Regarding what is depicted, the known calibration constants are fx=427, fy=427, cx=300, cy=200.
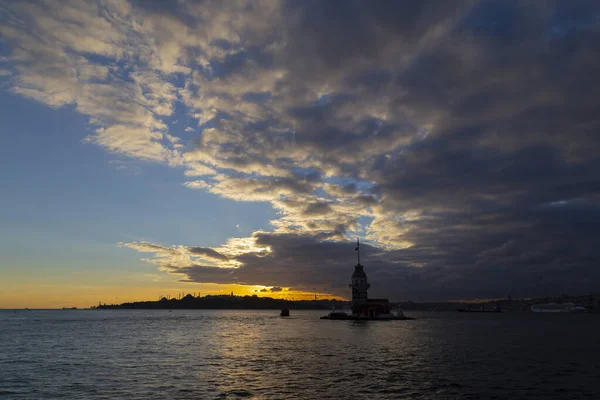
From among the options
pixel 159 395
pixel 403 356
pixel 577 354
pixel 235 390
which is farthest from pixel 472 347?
pixel 159 395

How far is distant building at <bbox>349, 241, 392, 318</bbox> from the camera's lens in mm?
182750

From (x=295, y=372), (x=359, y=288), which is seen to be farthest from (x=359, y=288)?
(x=295, y=372)

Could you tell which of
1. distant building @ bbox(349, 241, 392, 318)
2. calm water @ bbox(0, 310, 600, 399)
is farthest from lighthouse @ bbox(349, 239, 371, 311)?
calm water @ bbox(0, 310, 600, 399)

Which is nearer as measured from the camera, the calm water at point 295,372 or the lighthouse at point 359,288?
the calm water at point 295,372

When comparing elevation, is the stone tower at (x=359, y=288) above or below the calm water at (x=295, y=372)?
above

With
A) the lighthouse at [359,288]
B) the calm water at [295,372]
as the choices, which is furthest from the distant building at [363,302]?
the calm water at [295,372]

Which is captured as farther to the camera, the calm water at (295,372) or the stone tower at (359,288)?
the stone tower at (359,288)

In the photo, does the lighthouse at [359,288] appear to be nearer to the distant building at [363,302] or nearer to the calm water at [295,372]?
the distant building at [363,302]

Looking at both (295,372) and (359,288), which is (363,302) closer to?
(359,288)

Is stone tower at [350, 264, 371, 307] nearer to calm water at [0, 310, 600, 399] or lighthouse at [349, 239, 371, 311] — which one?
lighthouse at [349, 239, 371, 311]

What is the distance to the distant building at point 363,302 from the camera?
18275 cm

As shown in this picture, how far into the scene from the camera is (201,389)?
39625 mm

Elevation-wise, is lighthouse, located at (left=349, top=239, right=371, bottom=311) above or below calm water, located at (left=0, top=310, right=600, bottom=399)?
above

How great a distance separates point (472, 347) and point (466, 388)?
147 ft
